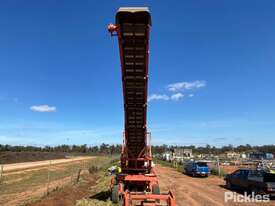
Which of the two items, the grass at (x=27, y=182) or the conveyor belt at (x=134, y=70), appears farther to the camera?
the grass at (x=27, y=182)

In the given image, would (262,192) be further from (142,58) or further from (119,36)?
(119,36)

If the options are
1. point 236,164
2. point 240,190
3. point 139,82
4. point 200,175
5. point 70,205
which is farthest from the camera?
point 236,164

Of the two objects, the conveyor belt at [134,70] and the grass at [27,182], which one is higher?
the conveyor belt at [134,70]

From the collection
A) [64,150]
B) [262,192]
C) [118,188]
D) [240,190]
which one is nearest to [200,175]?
[240,190]

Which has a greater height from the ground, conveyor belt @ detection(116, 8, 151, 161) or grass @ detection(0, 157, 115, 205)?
conveyor belt @ detection(116, 8, 151, 161)

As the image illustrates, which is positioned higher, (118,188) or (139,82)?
(139,82)

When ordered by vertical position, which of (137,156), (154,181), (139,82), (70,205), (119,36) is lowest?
(70,205)

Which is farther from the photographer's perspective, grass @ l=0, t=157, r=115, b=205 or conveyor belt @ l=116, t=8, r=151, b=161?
grass @ l=0, t=157, r=115, b=205

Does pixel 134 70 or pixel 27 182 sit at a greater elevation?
pixel 134 70

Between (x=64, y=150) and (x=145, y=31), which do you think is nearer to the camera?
(x=145, y=31)

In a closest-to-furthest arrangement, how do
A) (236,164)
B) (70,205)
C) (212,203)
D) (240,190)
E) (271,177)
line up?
(70,205) < (212,203) < (271,177) < (240,190) < (236,164)

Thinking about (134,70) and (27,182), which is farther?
(27,182)

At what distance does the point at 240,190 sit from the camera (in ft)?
79.2

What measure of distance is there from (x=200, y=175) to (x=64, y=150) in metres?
162
